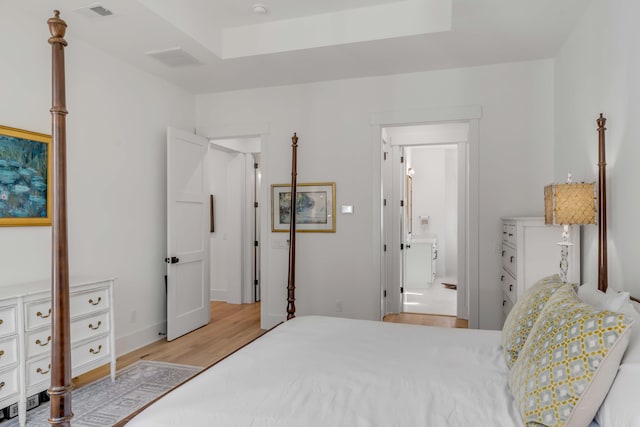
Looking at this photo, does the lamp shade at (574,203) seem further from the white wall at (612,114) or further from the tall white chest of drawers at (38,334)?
the tall white chest of drawers at (38,334)

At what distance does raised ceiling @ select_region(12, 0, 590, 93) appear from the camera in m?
3.05

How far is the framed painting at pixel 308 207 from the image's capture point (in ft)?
14.9

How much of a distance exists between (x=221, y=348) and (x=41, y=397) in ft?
5.05

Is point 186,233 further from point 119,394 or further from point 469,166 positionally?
point 469,166

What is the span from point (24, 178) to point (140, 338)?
1.95 meters

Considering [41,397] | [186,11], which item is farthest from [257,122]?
[41,397]

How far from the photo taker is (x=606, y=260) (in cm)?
238

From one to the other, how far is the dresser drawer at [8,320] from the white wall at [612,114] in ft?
11.8

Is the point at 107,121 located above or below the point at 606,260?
above

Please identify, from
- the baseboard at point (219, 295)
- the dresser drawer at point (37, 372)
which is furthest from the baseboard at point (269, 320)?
the dresser drawer at point (37, 372)

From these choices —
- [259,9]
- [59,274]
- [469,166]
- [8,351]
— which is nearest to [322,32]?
[259,9]

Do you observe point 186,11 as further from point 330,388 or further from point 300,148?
A: point 330,388

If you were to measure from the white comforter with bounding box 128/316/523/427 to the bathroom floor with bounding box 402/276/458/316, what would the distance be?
3613 mm

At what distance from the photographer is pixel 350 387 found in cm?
154
